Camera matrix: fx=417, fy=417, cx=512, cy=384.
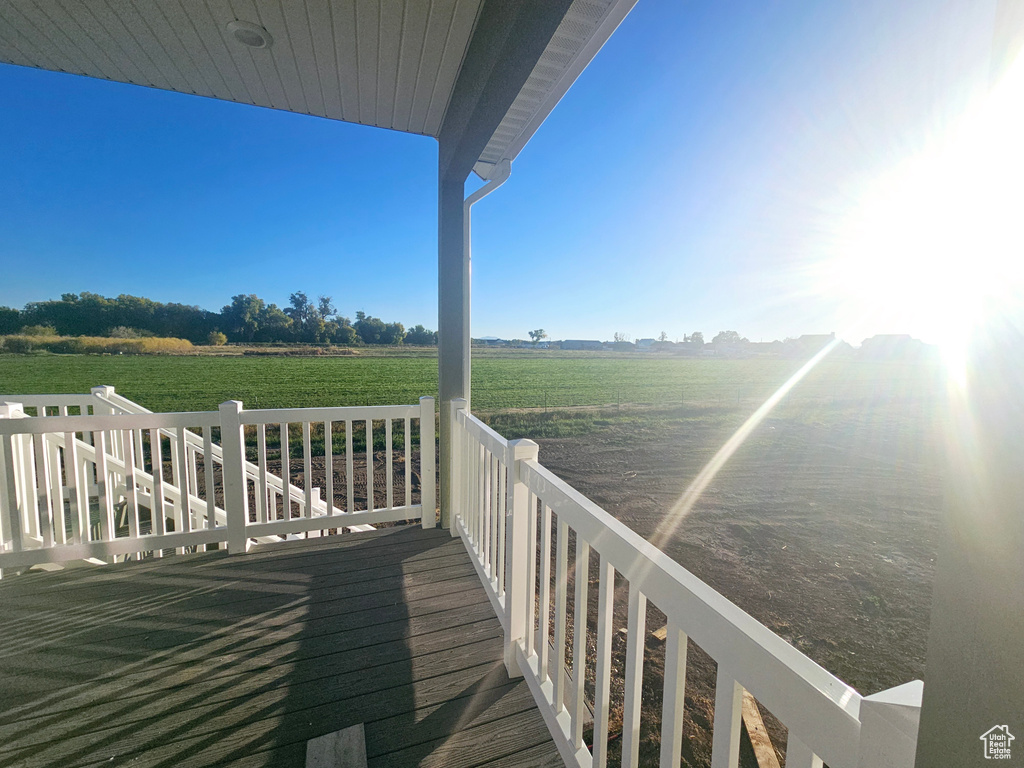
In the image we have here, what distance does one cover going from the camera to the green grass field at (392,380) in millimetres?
13508

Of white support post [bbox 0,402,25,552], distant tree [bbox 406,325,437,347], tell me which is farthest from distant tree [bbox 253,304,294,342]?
white support post [bbox 0,402,25,552]

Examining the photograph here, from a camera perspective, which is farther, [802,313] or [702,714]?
[802,313]

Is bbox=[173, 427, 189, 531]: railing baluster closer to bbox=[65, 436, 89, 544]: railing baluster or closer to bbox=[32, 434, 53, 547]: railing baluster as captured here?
bbox=[65, 436, 89, 544]: railing baluster

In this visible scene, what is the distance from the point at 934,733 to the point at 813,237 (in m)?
2.79

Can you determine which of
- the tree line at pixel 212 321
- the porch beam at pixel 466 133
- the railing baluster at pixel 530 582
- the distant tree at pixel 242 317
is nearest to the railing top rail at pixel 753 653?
the railing baluster at pixel 530 582

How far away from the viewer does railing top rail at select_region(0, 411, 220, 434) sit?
88.9 inches

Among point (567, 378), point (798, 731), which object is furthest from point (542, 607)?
point (567, 378)

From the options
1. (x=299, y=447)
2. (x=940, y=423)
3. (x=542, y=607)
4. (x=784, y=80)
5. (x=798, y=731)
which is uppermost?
(x=784, y=80)

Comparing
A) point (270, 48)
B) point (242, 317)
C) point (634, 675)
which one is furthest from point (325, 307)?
point (634, 675)

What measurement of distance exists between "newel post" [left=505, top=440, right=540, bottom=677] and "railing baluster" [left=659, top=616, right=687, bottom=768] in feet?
2.69

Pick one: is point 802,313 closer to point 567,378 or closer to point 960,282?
point 960,282

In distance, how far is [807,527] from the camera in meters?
5.86

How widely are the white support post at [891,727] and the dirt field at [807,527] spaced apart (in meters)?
0.25

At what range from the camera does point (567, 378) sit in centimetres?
2364
